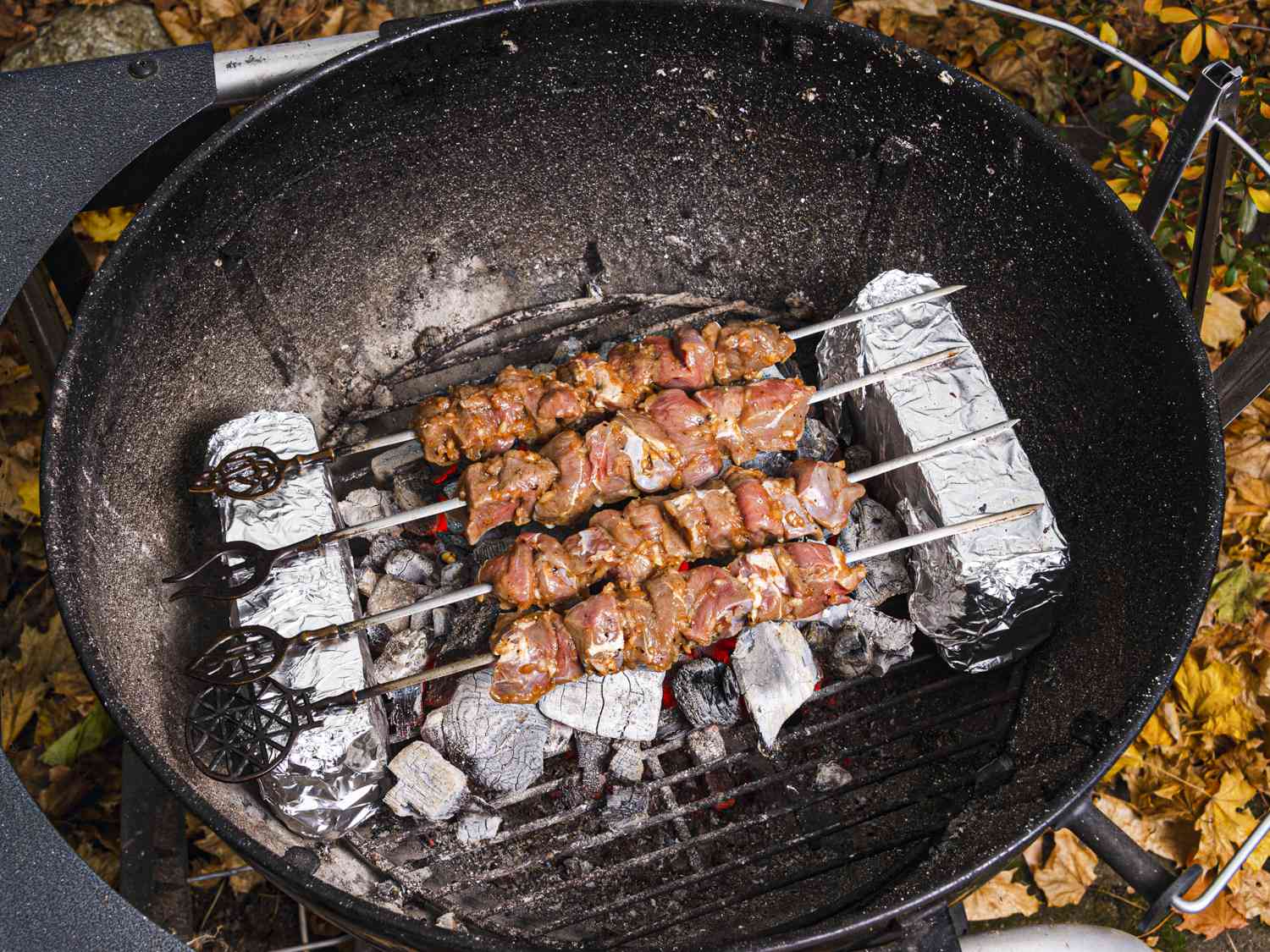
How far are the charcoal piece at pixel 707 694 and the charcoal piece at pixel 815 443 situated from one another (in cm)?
72

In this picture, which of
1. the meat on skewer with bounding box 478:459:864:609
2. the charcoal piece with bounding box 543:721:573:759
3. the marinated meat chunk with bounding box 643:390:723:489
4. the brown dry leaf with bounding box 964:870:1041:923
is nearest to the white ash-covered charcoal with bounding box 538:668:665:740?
the charcoal piece with bounding box 543:721:573:759

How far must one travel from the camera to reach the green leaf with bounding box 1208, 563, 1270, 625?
3.67 metres

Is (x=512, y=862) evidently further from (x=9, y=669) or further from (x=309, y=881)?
(x=9, y=669)

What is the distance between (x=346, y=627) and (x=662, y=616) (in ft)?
2.54

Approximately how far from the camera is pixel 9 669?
3482mm

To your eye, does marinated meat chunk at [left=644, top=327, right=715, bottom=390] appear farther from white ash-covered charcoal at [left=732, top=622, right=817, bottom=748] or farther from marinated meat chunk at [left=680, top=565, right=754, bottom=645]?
white ash-covered charcoal at [left=732, top=622, right=817, bottom=748]

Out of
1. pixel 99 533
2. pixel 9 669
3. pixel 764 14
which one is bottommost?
pixel 99 533

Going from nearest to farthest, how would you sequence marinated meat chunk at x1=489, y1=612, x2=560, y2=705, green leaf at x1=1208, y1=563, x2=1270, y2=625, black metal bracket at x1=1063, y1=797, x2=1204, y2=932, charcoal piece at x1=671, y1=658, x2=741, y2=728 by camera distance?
black metal bracket at x1=1063, y1=797, x2=1204, y2=932 < marinated meat chunk at x1=489, y1=612, x2=560, y2=705 < charcoal piece at x1=671, y1=658, x2=741, y2=728 < green leaf at x1=1208, y1=563, x2=1270, y2=625

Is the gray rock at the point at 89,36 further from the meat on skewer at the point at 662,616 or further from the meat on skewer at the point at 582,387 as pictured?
the meat on skewer at the point at 662,616

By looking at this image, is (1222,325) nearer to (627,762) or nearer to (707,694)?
(707,694)

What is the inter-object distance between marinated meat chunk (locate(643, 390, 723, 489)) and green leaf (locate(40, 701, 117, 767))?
6.77ft

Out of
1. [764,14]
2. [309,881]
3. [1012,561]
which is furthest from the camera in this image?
[764,14]

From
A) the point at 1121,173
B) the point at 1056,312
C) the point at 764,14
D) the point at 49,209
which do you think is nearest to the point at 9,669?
the point at 49,209

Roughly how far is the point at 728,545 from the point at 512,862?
0.98 meters
